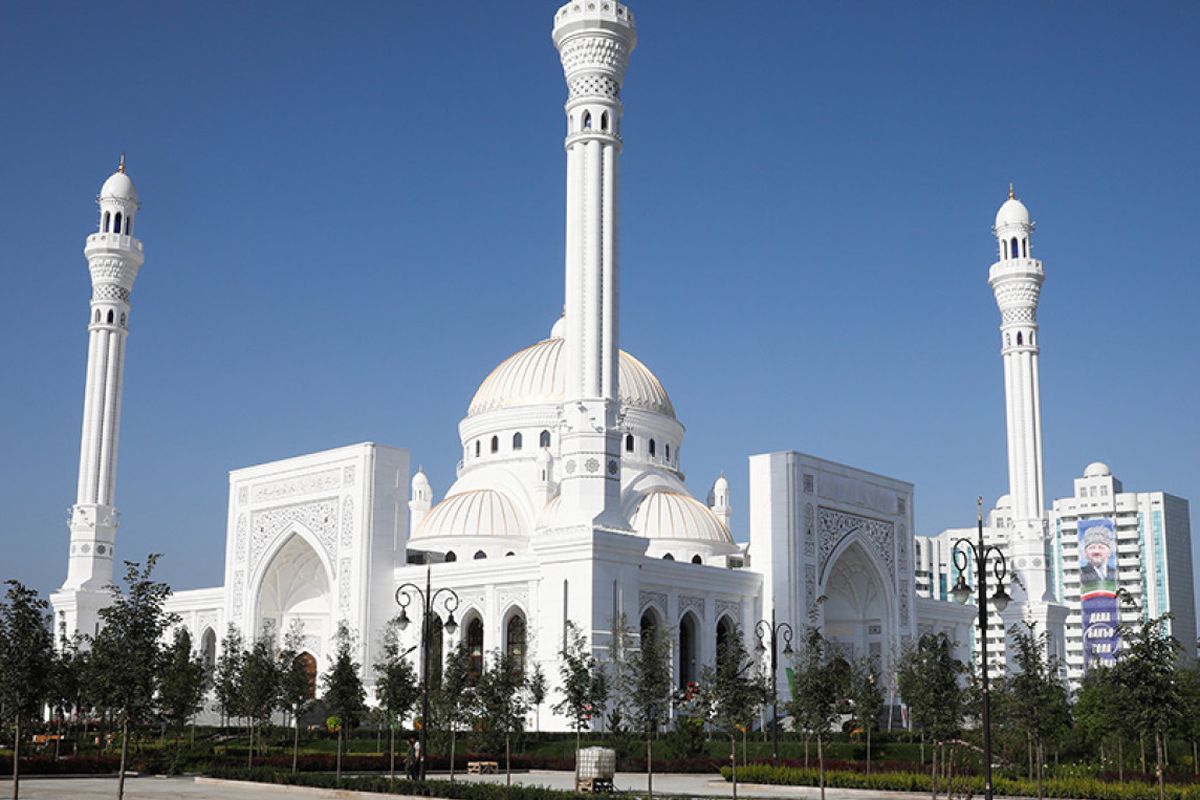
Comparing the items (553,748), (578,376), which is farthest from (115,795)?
(578,376)

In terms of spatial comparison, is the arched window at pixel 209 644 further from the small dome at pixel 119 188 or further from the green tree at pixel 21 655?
the green tree at pixel 21 655

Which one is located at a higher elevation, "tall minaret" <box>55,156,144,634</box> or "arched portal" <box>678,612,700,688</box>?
"tall minaret" <box>55,156,144,634</box>

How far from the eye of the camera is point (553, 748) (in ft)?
Answer: 107

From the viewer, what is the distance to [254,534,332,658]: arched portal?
1913 inches

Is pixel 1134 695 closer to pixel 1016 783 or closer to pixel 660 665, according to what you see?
pixel 1016 783

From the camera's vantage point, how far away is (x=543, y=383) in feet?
175

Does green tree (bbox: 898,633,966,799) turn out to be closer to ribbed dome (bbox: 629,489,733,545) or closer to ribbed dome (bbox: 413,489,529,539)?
ribbed dome (bbox: 629,489,733,545)

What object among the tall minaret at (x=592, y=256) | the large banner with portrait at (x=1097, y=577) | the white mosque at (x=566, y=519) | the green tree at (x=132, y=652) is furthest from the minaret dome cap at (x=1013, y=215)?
the large banner with portrait at (x=1097, y=577)

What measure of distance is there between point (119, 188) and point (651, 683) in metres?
34.9

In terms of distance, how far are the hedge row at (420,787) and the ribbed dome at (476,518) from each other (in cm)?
2386

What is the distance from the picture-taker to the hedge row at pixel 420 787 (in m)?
20.0

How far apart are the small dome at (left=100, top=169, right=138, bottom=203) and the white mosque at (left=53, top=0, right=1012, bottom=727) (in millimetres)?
102

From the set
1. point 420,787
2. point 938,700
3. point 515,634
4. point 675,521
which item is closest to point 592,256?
point 515,634

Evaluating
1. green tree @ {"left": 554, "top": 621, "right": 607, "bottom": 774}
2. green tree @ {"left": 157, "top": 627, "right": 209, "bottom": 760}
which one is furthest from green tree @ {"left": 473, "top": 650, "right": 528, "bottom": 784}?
green tree @ {"left": 157, "top": 627, "right": 209, "bottom": 760}
